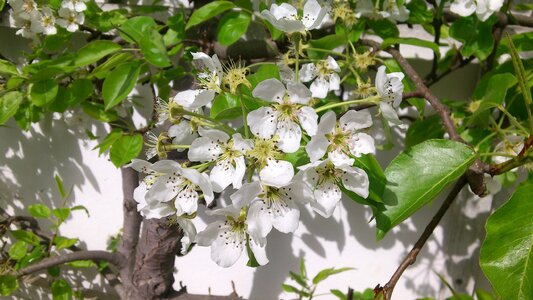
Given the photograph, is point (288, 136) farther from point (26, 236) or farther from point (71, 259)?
Answer: point (26, 236)

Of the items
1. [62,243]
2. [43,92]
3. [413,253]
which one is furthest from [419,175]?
[62,243]

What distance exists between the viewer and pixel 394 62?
2.74 ft

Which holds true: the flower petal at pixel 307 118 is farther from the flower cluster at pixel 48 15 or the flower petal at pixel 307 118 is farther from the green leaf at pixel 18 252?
the green leaf at pixel 18 252

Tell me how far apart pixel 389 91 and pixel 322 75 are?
153 millimetres

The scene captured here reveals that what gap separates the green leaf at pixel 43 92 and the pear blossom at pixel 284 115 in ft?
1.67

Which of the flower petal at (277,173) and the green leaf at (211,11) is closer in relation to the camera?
the flower petal at (277,173)

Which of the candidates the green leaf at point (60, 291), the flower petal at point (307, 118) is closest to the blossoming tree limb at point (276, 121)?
the flower petal at point (307, 118)

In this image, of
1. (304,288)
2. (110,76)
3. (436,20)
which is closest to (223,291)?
(304,288)

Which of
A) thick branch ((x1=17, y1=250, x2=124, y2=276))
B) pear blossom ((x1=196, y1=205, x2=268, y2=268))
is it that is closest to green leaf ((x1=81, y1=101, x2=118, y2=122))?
thick branch ((x1=17, y1=250, x2=124, y2=276))

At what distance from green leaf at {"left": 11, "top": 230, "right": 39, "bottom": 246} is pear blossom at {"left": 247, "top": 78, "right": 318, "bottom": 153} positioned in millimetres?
1034

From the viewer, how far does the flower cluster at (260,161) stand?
513 millimetres

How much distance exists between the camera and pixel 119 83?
0.78m

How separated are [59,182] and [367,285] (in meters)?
0.98

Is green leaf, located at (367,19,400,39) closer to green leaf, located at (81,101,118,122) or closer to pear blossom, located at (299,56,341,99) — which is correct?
pear blossom, located at (299,56,341,99)
